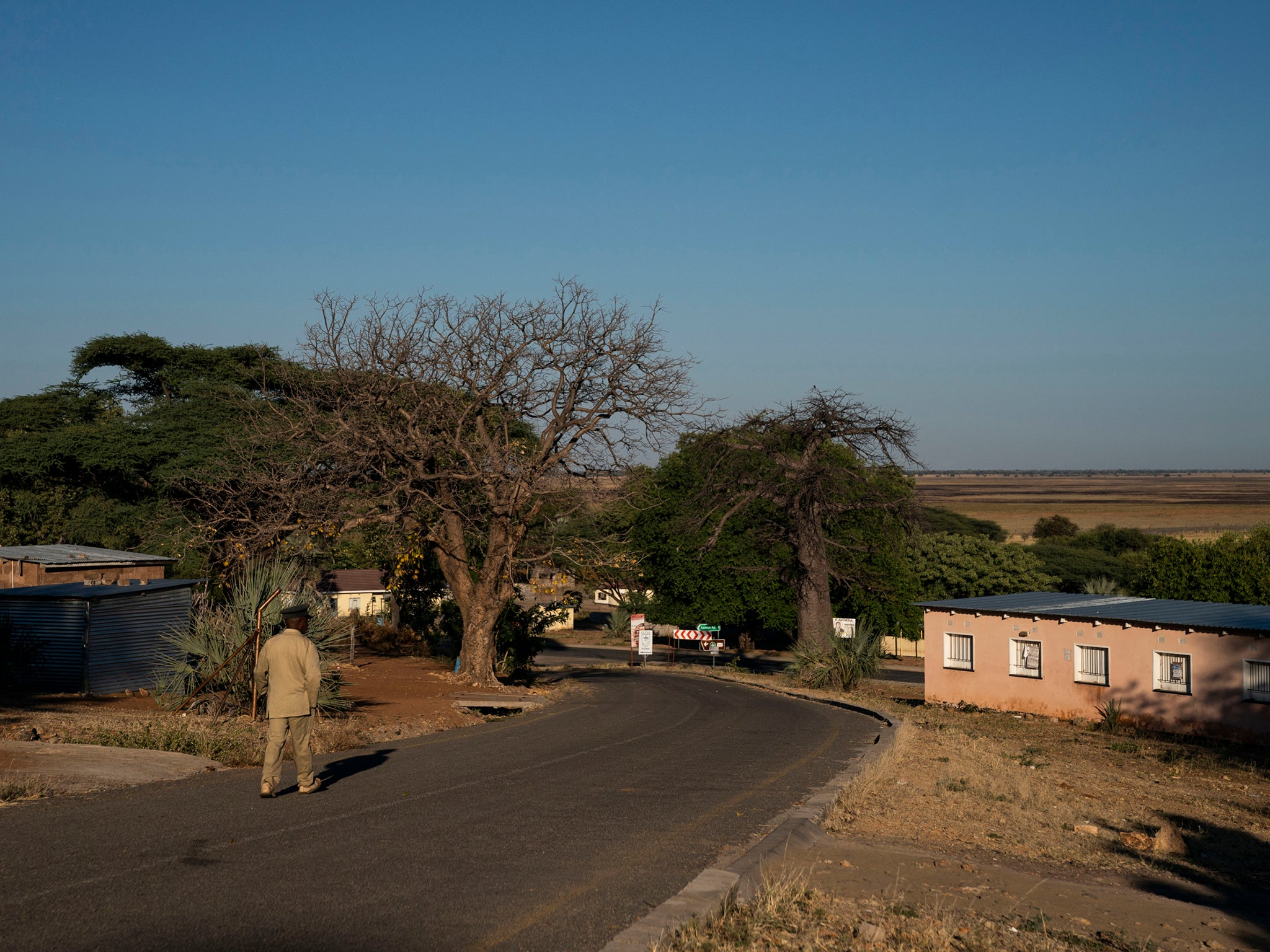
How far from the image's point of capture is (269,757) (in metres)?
8.77

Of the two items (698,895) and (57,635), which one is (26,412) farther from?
(698,895)

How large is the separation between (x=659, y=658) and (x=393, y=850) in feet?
158

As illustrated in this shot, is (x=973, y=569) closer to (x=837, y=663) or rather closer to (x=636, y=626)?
(x=636, y=626)

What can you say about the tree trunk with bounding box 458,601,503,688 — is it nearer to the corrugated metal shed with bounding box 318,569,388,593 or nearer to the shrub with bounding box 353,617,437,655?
the shrub with bounding box 353,617,437,655

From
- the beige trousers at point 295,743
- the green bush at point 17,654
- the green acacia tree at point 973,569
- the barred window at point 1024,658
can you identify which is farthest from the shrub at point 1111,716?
the green acacia tree at point 973,569

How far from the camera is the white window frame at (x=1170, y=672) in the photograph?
22.9 meters

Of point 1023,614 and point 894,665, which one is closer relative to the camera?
point 1023,614

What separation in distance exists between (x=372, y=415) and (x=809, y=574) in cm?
1750

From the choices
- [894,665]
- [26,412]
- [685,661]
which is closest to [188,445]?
[26,412]

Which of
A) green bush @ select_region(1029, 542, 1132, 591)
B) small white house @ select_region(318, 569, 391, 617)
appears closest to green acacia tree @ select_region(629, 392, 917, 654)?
small white house @ select_region(318, 569, 391, 617)

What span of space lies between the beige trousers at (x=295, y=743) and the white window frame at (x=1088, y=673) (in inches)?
833

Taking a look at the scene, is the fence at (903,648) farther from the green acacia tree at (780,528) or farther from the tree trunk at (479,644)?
the tree trunk at (479,644)

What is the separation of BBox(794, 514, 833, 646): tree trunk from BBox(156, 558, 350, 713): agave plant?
20.9 metres

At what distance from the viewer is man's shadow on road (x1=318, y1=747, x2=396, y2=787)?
1018 centimetres
